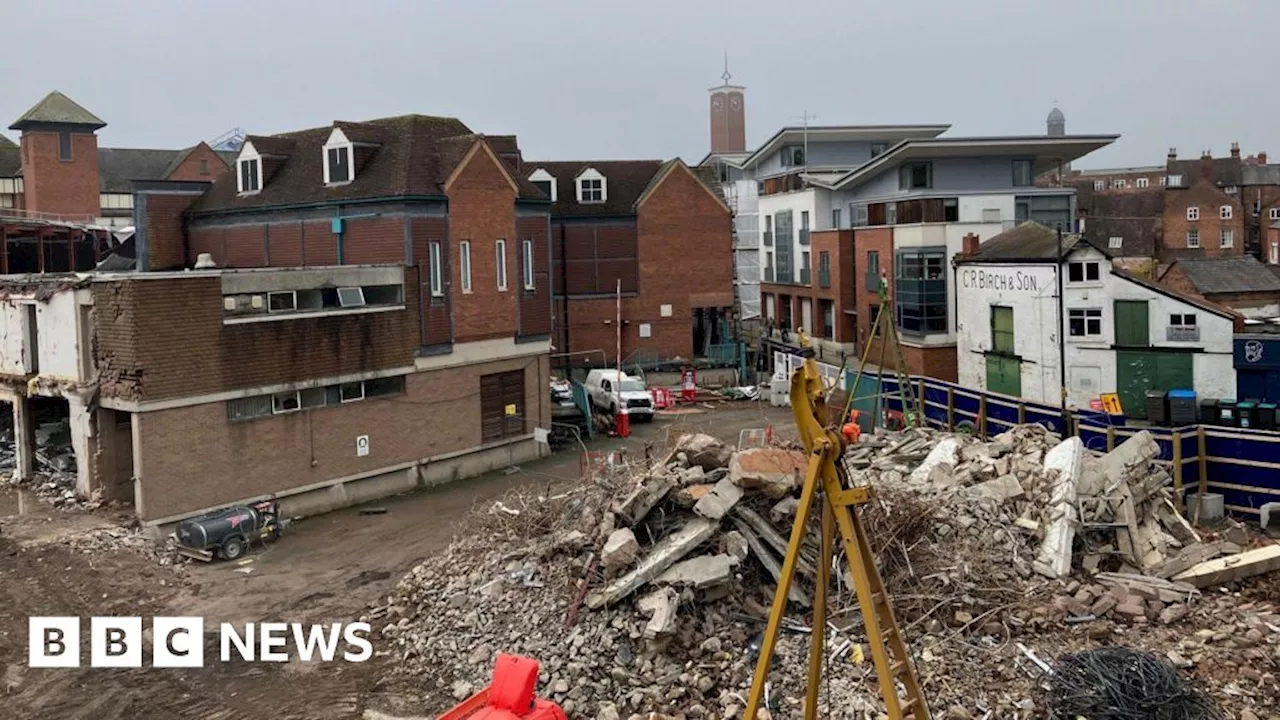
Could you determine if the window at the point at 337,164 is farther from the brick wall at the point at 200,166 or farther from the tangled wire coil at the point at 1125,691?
the brick wall at the point at 200,166

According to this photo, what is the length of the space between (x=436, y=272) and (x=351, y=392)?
4.27m

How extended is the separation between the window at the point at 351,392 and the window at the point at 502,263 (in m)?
5.52

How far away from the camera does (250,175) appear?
33.2m

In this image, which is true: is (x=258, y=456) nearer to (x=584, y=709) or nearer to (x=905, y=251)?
(x=584, y=709)

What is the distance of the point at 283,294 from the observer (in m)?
24.3

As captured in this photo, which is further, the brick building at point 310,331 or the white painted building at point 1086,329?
the white painted building at point 1086,329

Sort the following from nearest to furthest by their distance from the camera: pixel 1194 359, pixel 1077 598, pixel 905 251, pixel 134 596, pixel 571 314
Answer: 1. pixel 1077 598
2. pixel 134 596
3. pixel 1194 359
4. pixel 905 251
5. pixel 571 314

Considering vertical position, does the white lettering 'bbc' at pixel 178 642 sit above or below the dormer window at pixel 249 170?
below

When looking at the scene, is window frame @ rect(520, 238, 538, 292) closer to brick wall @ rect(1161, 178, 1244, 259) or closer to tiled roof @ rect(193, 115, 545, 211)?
tiled roof @ rect(193, 115, 545, 211)

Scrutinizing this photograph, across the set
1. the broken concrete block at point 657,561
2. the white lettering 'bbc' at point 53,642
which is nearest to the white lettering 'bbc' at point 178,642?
the white lettering 'bbc' at point 53,642

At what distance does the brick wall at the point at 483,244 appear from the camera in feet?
93.8

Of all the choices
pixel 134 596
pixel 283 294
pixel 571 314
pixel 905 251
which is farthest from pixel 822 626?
pixel 571 314

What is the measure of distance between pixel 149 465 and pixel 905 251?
2839cm

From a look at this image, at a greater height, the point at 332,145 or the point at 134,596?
the point at 332,145
